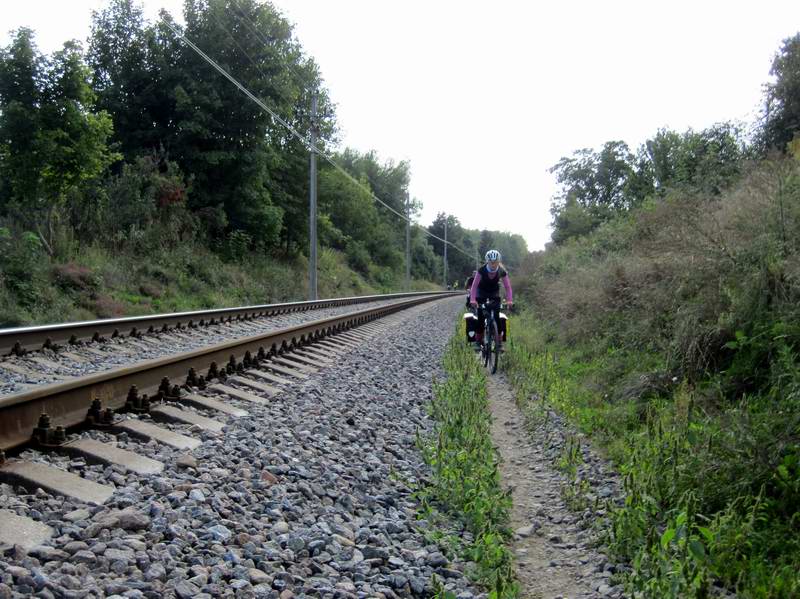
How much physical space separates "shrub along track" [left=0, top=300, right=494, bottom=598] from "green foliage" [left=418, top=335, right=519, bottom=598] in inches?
7.5

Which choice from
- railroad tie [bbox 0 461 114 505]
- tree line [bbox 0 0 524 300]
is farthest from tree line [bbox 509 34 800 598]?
tree line [bbox 0 0 524 300]

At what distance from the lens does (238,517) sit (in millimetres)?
3582

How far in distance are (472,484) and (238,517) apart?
1.77m

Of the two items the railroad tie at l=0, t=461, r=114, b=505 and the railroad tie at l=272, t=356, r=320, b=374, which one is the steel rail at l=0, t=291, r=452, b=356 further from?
Answer: the railroad tie at l=0, t=461, r=114, b=505

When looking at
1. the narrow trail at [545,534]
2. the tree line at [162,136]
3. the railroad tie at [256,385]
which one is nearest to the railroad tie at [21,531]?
the narrow trail at [545,534]

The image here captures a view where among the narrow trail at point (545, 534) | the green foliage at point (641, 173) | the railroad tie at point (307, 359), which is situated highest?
the green foliage at point (641, 173)

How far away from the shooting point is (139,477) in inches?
150

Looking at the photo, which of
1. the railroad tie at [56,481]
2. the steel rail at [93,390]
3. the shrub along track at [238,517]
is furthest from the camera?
the steel rail at [93,390]

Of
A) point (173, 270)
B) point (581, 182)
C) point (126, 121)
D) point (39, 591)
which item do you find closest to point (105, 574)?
point (39, 591)

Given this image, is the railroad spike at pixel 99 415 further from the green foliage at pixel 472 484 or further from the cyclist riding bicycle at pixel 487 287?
the cyclist riding bicycle at pixel 487 287

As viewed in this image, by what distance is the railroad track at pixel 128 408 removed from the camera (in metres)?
3.52

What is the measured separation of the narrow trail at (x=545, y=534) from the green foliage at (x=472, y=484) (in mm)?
154

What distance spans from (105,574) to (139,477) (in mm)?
1132

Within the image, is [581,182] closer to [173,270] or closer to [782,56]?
[782,56]
